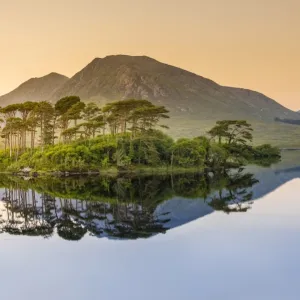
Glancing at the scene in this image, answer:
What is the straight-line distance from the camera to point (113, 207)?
26719 mm

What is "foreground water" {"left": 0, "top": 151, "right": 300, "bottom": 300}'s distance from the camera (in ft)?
39.7

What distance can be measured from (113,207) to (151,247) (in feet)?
35.0

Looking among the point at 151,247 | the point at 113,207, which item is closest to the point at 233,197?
the point at 113,207

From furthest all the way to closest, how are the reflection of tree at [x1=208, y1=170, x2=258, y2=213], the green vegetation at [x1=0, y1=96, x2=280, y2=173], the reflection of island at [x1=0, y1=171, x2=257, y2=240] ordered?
the green vegetation at [x1=0, y1=96, x2=280, y2=173], the reflection of tree at [x1=208, y1=170, x2=258, y2=213], the reflection of island at [x1=0, y1=171, x2=257, y2=240]

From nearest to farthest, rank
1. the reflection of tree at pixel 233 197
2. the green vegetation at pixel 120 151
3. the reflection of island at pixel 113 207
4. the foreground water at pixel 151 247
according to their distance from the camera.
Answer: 1. the foreground water at pixel 151 247
2. the reflection of island at pixel 113 207
3. the reflection of tree at pixel 233 197
4. the green vegetation at pixel 120 151

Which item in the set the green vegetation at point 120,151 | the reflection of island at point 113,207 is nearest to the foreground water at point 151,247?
the reflection of island at point 113,207

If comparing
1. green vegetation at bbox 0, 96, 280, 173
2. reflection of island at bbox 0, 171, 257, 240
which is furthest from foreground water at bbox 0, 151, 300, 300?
green vegetation at bbox 0, 96, 280, 173

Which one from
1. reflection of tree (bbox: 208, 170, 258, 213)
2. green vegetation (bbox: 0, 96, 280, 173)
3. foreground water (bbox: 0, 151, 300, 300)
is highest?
green vegetation (bbox: 0, 96, 280, 173)

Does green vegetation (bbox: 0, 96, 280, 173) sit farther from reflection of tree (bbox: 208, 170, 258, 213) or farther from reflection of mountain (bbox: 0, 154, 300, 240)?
reflection of tree (bbox: 208, 170, 258, 213)

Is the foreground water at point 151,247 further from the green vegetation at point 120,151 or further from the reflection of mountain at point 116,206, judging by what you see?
the green vegetation at point 120,151

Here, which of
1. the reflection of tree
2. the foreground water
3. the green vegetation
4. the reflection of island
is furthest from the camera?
the green vegetation

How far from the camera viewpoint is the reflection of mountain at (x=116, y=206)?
20438mm

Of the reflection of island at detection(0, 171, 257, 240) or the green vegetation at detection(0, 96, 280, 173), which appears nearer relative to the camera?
the reflection of island at detection(0, 171, 257, 240)

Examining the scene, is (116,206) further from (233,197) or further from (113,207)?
(233,197)
